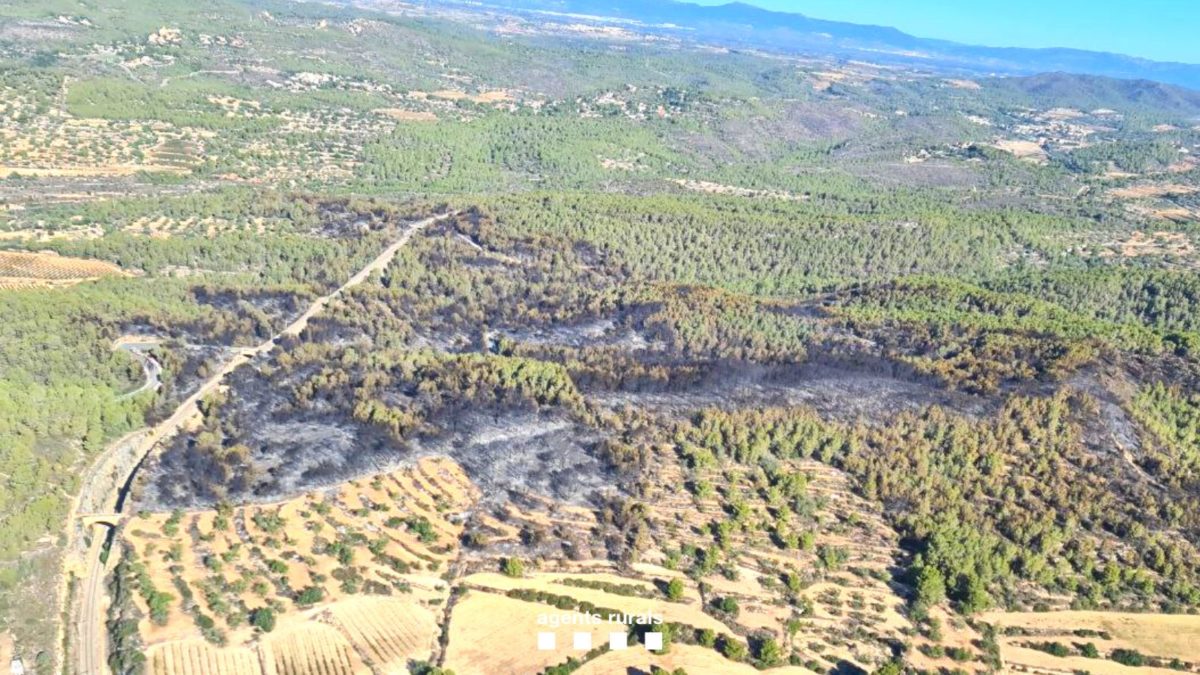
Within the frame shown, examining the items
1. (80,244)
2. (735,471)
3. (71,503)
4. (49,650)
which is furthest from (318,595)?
(80,244)

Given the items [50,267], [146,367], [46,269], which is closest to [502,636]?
[146,367]

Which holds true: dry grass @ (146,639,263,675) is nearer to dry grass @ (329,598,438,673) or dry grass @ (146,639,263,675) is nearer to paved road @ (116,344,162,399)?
dry grass @ (329,598,438,673)

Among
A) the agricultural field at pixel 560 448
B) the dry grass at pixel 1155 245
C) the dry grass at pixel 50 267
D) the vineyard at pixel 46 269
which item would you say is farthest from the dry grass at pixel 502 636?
the dry grass at pixel 1155 245

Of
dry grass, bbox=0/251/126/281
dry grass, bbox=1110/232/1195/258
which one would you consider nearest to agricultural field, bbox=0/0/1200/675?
dry grass, bbox=0/251/126/281

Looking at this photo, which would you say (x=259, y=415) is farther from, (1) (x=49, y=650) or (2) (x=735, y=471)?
(2) (x=735, y=471)

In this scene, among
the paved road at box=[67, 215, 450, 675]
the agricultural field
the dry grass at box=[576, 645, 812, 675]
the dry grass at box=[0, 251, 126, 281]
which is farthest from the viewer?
the dry grass at box=[0, 251, 126, 281]

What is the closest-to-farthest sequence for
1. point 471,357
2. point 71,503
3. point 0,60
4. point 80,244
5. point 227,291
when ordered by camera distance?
point 71,503 < point 471,357 < point 227,291 < point 80,244 < point 0,60

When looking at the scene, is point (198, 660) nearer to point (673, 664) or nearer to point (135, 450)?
point (135, 450)

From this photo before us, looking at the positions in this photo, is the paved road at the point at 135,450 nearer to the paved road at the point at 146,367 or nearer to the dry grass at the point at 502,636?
the paved road at the point at 146,367
